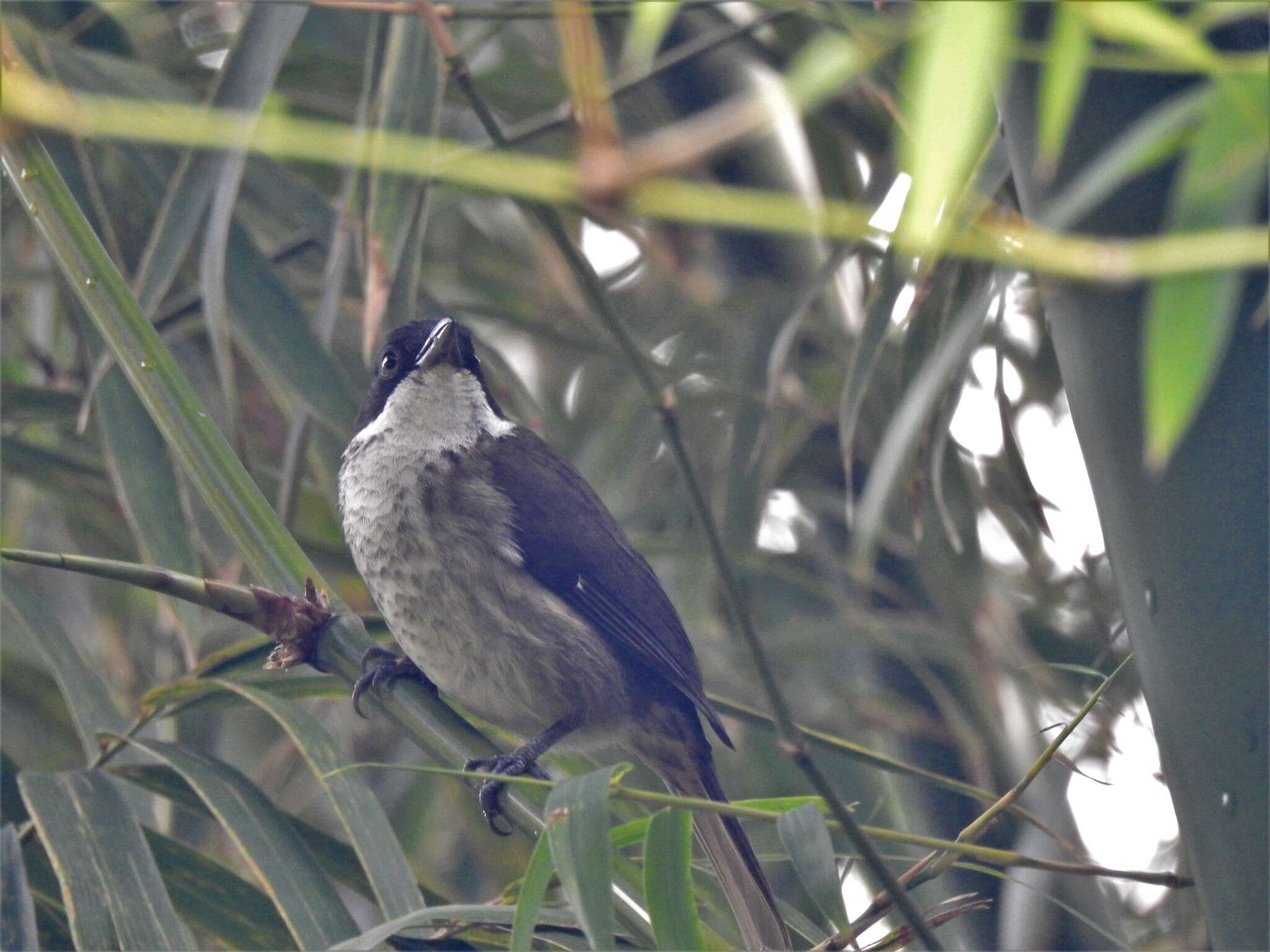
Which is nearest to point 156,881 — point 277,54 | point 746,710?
point 746,710

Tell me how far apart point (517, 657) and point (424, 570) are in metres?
0.28

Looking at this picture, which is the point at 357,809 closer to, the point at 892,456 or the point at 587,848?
the point at 587,848

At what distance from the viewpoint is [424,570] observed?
315 centimetres

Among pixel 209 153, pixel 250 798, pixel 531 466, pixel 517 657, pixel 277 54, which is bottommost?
pixel 250 798

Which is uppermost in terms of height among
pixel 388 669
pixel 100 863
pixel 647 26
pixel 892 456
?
pixel 647 26

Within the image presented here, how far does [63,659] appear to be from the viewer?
2.83 metres

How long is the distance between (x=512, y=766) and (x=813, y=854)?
1.41m

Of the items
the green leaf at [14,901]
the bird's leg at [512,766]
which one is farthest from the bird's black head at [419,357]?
the green leaf at [14,901]

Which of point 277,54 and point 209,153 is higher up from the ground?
point 277,54

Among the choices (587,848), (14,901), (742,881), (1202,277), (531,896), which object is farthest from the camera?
(742,881)

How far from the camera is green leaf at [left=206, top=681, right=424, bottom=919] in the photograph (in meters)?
2.19

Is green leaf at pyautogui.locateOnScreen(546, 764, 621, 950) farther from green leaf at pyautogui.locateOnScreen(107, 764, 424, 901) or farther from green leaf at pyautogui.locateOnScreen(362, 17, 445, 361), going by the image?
green leaf at pyautogui.locateOnScreen(362, 17, 445, 361)

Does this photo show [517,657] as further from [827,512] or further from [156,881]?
[827,512]

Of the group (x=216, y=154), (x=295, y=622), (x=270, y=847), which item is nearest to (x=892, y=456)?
(x=295, y=622)
